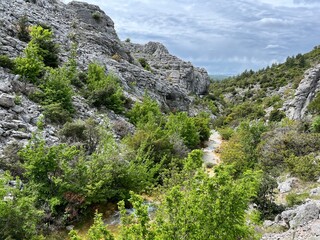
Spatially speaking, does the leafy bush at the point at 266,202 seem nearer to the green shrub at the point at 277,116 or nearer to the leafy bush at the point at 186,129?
the leafy bush at the point at 186,129

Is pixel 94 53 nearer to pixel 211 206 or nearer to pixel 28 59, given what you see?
pixel 28 59

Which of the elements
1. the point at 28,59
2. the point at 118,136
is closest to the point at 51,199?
the point at 118,136

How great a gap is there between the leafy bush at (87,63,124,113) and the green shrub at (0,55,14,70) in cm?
544

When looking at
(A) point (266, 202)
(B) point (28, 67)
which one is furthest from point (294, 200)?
(B) point (28, 67)

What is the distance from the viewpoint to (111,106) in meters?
24.0

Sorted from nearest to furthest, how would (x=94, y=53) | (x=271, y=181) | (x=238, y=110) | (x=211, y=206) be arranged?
(x=211, y=206)
(x=271, y=181)
(x=94, y=53)
(x=238, y=110)

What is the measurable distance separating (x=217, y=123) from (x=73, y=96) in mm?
33401

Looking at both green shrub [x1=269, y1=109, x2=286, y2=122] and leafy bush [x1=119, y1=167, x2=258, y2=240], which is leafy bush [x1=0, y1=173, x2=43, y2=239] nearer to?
leafy bush [x1=119, y1=167, x2=258, y2=240]

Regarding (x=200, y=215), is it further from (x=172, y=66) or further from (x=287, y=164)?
(x=172, y=66)

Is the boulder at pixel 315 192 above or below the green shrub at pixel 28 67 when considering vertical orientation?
below

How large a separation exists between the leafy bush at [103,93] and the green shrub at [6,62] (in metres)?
5.44

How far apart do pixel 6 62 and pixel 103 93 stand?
667 centimetres

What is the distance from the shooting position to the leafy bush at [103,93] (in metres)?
23.5

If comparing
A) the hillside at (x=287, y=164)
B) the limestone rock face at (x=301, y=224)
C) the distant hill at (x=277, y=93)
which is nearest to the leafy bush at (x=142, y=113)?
the hillside at (x=287, y=164)
